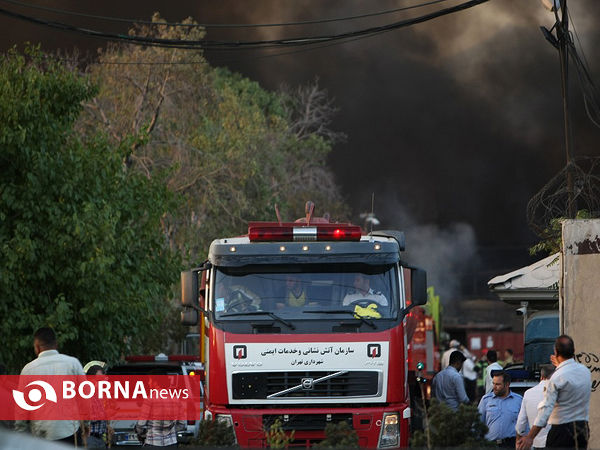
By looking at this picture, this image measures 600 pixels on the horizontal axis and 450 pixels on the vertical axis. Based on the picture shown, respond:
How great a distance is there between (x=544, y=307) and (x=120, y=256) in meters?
8.05

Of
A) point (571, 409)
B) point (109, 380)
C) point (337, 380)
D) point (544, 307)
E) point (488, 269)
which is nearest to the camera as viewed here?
point (571, 409)

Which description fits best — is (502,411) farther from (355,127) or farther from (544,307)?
(355,127)

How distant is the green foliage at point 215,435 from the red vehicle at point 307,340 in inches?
48.1

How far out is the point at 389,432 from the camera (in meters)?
13.6

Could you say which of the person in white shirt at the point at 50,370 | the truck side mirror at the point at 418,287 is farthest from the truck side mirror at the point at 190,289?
the person in white shirt at the point at 50,370

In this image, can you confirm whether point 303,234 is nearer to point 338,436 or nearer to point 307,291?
point 307,291

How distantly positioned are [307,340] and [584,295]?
3202mm

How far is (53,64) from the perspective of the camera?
72.3 feet

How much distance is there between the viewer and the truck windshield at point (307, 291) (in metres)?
13.9

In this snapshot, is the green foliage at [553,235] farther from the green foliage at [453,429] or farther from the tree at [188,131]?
the tree at [188,131]

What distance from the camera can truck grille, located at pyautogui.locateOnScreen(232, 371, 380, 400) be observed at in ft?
44.7

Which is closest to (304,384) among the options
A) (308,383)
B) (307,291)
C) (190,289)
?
(308,383)

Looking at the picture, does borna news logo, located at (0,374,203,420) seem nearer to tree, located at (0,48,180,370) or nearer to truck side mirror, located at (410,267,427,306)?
tree, located at (0,48,180,370)

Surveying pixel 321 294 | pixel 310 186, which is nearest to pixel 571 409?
pixel 321 294
